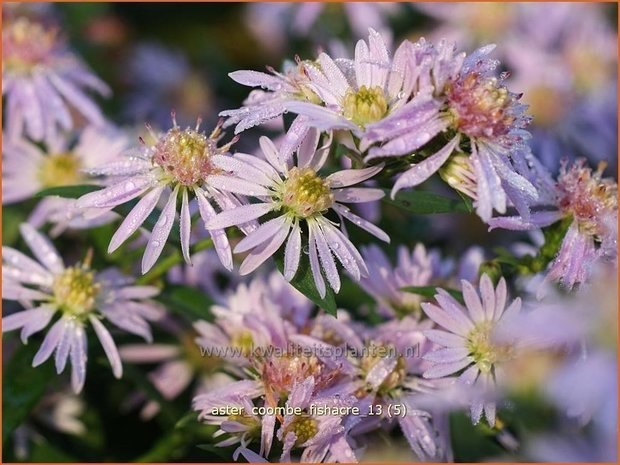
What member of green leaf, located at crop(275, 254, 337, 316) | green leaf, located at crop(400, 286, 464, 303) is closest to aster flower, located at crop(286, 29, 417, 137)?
green leaf, located at crop(275, 254, 337, 316)

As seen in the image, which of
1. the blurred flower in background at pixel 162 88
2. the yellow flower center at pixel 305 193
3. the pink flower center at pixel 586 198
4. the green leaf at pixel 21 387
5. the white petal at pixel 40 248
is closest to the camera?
the yellow flower center at pixel 305 193

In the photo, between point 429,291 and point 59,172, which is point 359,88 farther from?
point 59,172

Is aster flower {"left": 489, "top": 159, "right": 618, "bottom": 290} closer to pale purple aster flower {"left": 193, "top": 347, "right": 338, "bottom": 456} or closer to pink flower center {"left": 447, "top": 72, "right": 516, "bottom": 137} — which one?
pink flower center {"left": 447, "top": 72, "right": 516, "bottom": 137}

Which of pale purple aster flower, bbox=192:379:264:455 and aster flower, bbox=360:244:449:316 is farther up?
aster flower, bbox=360:244:449:316

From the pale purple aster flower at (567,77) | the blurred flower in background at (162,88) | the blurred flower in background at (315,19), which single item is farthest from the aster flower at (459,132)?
the blurred flower in background at (162,88)

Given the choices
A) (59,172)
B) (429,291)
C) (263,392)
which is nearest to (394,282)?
(429,291)

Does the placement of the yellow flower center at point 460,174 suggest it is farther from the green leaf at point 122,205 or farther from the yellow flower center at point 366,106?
the green leaf at point 122,205

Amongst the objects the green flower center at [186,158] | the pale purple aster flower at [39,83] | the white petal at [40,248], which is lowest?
the green flower center at [186,158]
